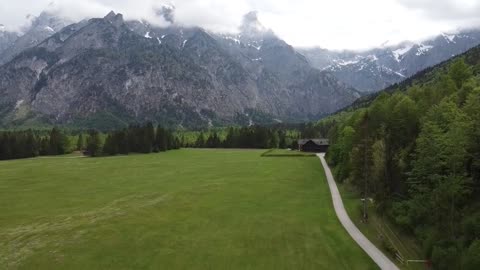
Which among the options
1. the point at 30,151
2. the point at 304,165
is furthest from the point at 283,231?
the point at 30,151

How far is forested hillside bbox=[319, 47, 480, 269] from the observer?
45.0 m

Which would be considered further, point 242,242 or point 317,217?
point 317,217

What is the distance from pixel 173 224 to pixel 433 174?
3297 centimetres

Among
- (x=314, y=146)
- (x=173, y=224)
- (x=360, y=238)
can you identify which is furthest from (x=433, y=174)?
(x=314, y=146)

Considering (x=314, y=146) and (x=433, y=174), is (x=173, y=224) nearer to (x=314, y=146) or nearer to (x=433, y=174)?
(x=433, y=174)

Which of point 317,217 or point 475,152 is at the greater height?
point 475,152

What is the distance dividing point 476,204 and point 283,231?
21.9m

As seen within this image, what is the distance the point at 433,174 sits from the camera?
5384 centimetres

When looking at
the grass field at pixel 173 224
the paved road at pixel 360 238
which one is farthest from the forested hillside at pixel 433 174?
the grass field at pixel 173 224

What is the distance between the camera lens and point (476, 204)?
49.6m

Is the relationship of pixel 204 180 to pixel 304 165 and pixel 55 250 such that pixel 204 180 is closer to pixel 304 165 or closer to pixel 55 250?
pixel 304 165

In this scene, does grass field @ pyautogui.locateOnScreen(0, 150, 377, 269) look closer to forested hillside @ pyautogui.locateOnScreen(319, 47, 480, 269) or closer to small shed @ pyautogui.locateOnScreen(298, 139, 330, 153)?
forested hillside @ pyautogui.locateOnScreen(319, 47, 480, 269)

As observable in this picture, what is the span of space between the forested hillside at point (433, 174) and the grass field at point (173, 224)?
304 inches

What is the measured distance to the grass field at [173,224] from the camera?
4616 cm
